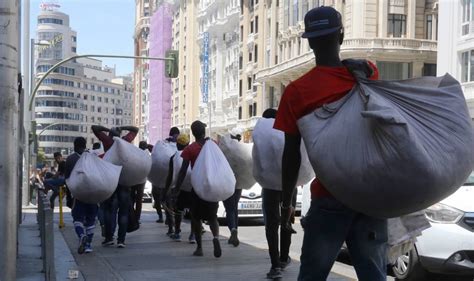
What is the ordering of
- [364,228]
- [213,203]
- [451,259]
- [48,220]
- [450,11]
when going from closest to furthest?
[364,228] < [48,220] < [451,259] < [213,203] < [450,11]

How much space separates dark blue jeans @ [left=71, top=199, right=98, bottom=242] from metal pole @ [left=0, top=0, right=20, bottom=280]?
5.27 metres

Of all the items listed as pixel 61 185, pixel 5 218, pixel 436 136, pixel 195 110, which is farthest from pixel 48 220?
pixel 195 110

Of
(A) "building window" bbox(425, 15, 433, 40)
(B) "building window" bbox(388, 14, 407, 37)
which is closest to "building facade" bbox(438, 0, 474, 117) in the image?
(B) "building window" bbox(388, 14, 407, 37)

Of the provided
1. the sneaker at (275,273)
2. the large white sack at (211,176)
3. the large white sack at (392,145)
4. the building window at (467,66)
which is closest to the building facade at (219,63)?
the building window at (467,66)

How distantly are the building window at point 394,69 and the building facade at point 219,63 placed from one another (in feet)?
89.2

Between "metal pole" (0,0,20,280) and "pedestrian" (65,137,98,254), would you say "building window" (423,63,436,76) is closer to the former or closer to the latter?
"pedestrian" (65,137,98,254)

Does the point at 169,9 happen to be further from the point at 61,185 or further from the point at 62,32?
the point at 61,185

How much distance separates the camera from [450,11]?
34.6 meters

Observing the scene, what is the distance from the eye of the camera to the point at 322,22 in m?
3.43

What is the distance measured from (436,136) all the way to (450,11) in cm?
3359

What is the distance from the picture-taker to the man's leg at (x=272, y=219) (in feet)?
24.0

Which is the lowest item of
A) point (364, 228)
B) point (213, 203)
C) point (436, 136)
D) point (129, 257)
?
point (129, 257)

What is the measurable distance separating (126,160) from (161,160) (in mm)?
2399

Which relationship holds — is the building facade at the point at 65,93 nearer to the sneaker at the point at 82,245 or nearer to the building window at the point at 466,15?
the building window at the point at 466,15
